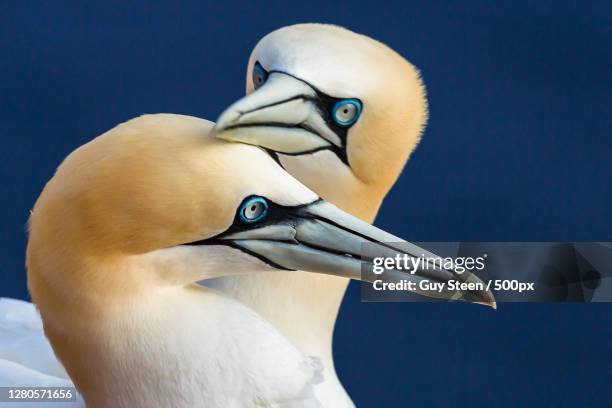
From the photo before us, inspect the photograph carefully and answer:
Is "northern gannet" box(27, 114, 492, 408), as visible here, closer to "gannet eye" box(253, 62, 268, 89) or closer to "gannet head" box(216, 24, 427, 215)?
"gannet head" box(216, 24, 427, 215)

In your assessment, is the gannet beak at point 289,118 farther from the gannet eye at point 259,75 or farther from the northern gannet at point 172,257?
the northern gannet at point 172,257

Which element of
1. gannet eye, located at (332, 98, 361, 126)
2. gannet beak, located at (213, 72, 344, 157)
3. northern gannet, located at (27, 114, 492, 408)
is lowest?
northern gannet, located at (27, 114, 492, 408)

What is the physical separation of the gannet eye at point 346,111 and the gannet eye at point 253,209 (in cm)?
111

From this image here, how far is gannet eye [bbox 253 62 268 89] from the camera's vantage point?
523cm

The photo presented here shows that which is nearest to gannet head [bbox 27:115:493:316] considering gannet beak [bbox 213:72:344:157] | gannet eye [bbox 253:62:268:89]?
gannet beak [bbox 213:72:344:157]

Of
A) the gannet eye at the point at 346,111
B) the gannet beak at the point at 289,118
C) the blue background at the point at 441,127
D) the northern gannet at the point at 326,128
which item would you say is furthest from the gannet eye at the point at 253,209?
the blue background at the point at 441,127

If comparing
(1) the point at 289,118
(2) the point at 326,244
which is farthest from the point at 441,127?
(2) the point at 326,244

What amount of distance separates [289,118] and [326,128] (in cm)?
18

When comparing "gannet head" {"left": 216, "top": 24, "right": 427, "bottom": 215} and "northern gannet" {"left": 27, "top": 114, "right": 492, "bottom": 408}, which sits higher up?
"gannet head" {"left": 216, "top": 24, "right": 427, "bottom": 215}

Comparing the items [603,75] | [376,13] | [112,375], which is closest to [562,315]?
[603,75]

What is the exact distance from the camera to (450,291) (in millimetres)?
4355

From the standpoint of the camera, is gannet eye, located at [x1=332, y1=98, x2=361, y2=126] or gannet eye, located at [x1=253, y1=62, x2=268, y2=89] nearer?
gannet eye, located at [x1=332, y1=98, x2=361, y2=126]

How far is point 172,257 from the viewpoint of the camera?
13.4ft

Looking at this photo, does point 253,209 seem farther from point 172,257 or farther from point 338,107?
point 338,107
